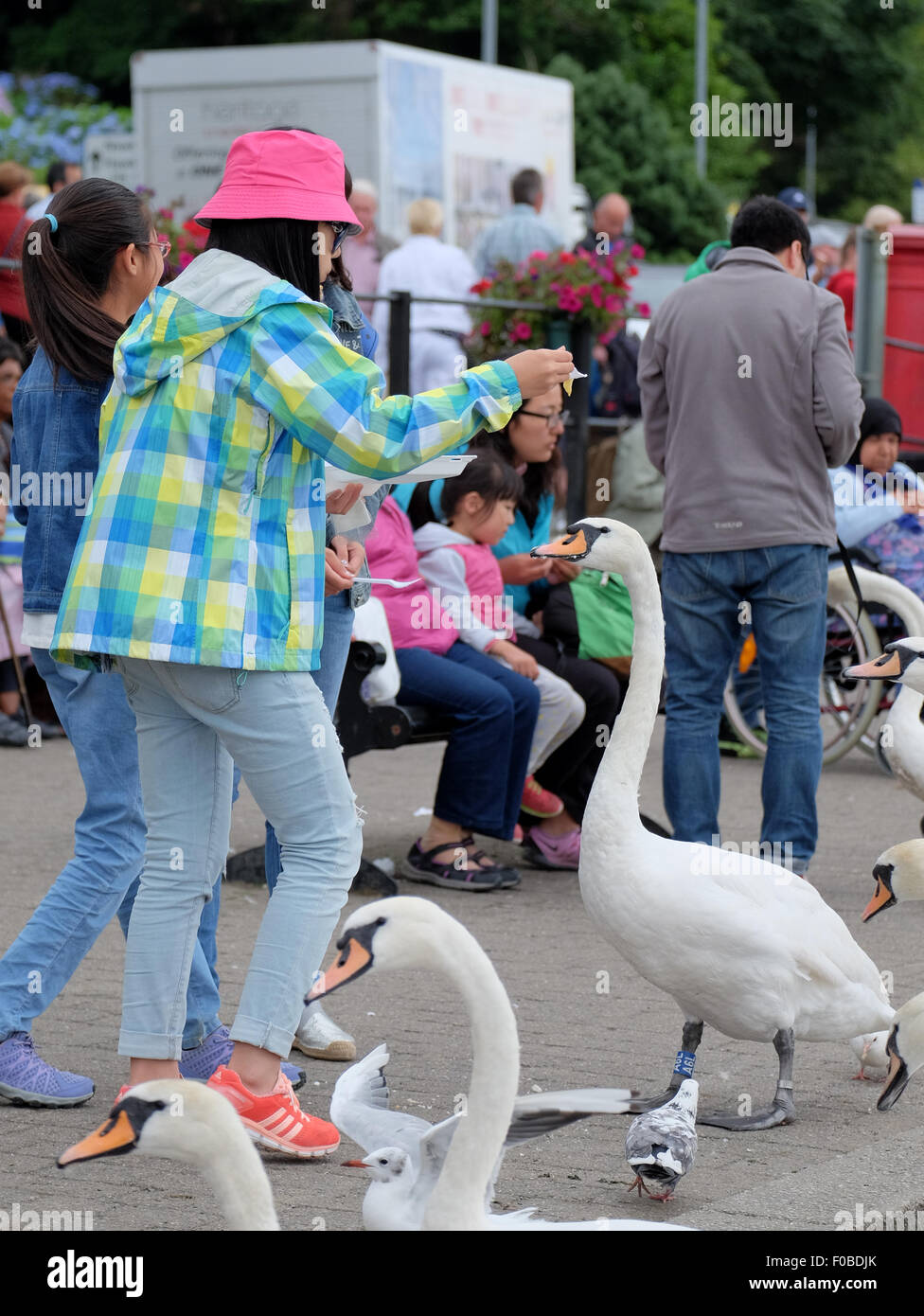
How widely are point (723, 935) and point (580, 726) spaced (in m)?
3.00

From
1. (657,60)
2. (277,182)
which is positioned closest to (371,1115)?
(277,182)

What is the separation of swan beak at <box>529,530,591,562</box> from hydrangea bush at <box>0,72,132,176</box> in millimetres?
20964

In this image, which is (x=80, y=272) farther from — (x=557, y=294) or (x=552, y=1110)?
(x=557, y=294)

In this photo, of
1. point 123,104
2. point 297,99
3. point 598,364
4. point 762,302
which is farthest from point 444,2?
point 762,302

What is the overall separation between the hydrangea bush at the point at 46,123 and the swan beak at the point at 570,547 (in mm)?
20964

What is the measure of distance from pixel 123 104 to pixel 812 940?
1480 inches

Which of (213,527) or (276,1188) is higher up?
(213,527)

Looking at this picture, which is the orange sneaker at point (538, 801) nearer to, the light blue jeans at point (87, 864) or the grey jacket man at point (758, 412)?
the grey jacket man at point (758, 412)

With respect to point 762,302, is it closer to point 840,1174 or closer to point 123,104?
point 840,1174

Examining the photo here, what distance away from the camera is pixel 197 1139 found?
277 centimetres

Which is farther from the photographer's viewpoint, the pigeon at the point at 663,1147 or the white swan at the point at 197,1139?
the pigeon at the point at 663,1147

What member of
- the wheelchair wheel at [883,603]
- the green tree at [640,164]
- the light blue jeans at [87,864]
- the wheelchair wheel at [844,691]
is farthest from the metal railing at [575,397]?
the green tree at [640,164]

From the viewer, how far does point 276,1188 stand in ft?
12.3

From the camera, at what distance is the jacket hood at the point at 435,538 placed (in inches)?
272
